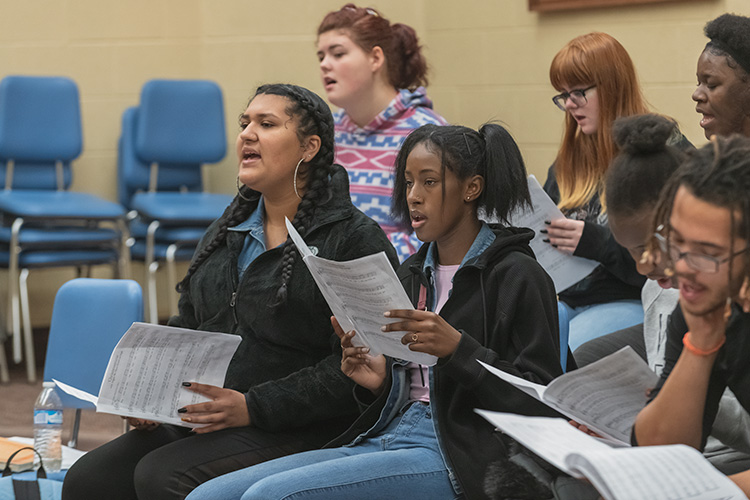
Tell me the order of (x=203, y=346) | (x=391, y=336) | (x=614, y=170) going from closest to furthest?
1. (x=614, y=170)
2. (x=391, y=336)
3. (x=203, y=346)

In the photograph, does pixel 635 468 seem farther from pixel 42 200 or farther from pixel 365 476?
pixel 42 200

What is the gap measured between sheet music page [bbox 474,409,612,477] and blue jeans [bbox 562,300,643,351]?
1.20 metres

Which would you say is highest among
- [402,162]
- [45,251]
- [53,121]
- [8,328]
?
[402,162]

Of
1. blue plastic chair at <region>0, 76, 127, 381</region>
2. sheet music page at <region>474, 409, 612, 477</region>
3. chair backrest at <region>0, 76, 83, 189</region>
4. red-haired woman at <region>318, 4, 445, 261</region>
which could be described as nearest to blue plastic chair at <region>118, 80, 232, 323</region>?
blue plastic chair at <region>0, 76, 127, 381</region>

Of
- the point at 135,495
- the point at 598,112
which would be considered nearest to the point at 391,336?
the point at 135,495

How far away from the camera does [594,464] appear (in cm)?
113

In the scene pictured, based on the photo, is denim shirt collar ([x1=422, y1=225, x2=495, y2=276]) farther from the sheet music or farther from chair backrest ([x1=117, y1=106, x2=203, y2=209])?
chair backrest ([x1=117, y1=106, x2=203, y2=209])

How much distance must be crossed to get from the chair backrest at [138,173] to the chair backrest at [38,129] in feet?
0.85

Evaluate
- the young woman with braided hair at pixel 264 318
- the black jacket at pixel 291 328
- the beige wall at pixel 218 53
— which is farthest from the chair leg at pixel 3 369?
the black jacket at pixel 291 328

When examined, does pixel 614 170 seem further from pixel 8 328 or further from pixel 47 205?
pixel 8 328

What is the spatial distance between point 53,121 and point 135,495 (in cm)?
313

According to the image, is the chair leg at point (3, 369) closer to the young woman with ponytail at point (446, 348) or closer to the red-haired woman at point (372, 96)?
the red-haired woman at point (372, 96)

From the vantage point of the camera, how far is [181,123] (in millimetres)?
4855

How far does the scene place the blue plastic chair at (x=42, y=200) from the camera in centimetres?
439
